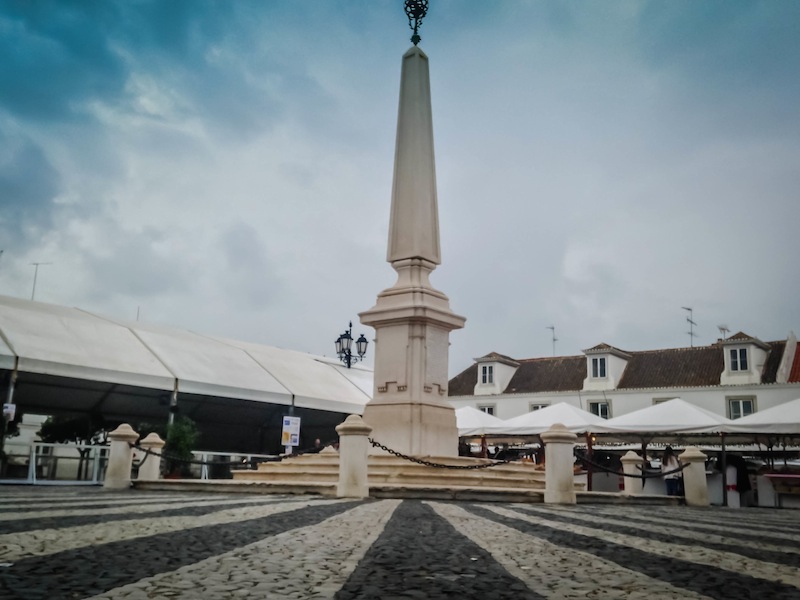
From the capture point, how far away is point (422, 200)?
14.6 m

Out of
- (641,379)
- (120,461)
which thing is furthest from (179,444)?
(641,379)

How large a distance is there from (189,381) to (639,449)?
1923 cm

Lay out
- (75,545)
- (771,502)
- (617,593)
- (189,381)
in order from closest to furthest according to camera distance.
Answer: (617,593) < (75,545) < (771,502) < (189,381)

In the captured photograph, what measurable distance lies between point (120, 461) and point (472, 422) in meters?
10.7

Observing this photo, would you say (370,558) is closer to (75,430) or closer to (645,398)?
(75,430)

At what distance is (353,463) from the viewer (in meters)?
10.4

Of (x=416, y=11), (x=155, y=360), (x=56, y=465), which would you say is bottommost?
(x=56, y=465)

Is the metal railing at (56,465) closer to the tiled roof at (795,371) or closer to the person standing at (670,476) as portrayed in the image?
the person standing at (670,476)

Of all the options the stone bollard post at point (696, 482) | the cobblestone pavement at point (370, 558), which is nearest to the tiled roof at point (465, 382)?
the stone bollard post at point (696, 482)

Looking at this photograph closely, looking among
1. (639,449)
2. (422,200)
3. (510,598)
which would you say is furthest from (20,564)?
(639,449)

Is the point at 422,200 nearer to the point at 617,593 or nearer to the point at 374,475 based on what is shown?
the point at 374,475

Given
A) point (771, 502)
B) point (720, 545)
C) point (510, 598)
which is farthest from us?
point (771, 502)

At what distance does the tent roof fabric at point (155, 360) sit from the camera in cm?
1580

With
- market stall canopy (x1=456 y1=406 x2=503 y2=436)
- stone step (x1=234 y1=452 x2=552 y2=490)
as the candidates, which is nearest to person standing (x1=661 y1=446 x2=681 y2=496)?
stone step (x1=234 y1=452 x2=552 y2=490)
